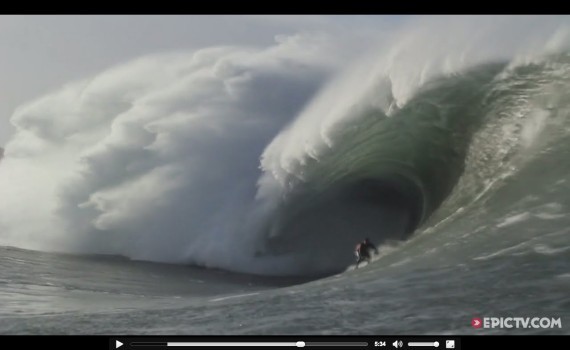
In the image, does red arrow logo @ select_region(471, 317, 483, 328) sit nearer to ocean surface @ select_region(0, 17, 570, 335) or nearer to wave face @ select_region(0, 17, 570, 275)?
ocean surface @ select_region(0, 17, 570, 335)

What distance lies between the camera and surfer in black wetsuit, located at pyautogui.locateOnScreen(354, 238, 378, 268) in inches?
300

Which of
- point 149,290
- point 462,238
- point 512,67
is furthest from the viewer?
point 512,67

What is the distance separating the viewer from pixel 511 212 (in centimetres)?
728

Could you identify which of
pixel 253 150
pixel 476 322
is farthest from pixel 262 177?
pixel 476 322

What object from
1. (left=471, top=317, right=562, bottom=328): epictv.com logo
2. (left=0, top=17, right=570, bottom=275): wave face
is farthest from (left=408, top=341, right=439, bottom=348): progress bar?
(left=0, top=17, right=570, bottom=275): wave face

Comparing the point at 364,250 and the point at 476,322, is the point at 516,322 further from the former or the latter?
the point at 364,250

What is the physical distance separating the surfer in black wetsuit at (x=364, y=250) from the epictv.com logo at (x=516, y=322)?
225cm

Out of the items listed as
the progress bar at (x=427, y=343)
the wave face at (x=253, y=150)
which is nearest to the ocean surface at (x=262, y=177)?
the wave face at (x=253, y=150)

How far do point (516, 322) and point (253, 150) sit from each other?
5.09 metres

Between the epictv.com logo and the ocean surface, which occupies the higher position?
the ocean surface

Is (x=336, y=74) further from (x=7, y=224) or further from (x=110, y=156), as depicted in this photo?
(x=7, y=224)

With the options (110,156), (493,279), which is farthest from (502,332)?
(110,156)

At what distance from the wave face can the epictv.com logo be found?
3.13m

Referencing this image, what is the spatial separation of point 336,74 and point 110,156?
3.23 m
